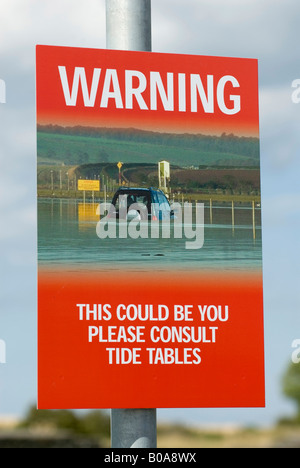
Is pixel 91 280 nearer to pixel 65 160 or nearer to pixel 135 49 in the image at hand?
pixel 65 160

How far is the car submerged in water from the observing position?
673cm

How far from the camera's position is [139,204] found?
6.79 m

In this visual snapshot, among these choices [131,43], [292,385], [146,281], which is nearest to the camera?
[146,281]

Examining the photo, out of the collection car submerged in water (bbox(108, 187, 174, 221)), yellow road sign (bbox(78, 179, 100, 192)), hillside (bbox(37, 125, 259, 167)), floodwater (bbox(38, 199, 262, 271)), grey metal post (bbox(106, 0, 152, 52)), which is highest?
grey metal post (bbox(106, 0, 152, 52))

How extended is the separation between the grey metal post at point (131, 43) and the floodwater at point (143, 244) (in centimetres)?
123

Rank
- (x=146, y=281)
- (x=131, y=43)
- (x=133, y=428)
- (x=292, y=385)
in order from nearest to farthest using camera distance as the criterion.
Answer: (x=133, y=428), (x=146, y=281), (x=131, y=43), (x=292, y=385)

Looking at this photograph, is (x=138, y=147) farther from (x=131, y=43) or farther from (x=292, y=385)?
(x=292, y=385)

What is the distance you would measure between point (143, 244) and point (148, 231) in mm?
135

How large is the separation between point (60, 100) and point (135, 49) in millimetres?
796

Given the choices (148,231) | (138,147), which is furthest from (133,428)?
(138,147)

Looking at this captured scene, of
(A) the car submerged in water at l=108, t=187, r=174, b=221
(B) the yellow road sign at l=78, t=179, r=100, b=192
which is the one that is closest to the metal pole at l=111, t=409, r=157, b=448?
(A) the car submerged in water at l=108, t=187, r=174, b=221

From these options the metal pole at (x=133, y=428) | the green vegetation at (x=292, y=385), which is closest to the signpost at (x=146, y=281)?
the metal pole at (x=133, y=428)

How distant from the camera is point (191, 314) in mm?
6637

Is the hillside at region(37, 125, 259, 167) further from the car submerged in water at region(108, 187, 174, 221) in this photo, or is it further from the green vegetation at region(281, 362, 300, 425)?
the green vegetation at region(281, 362, 300, 425)
